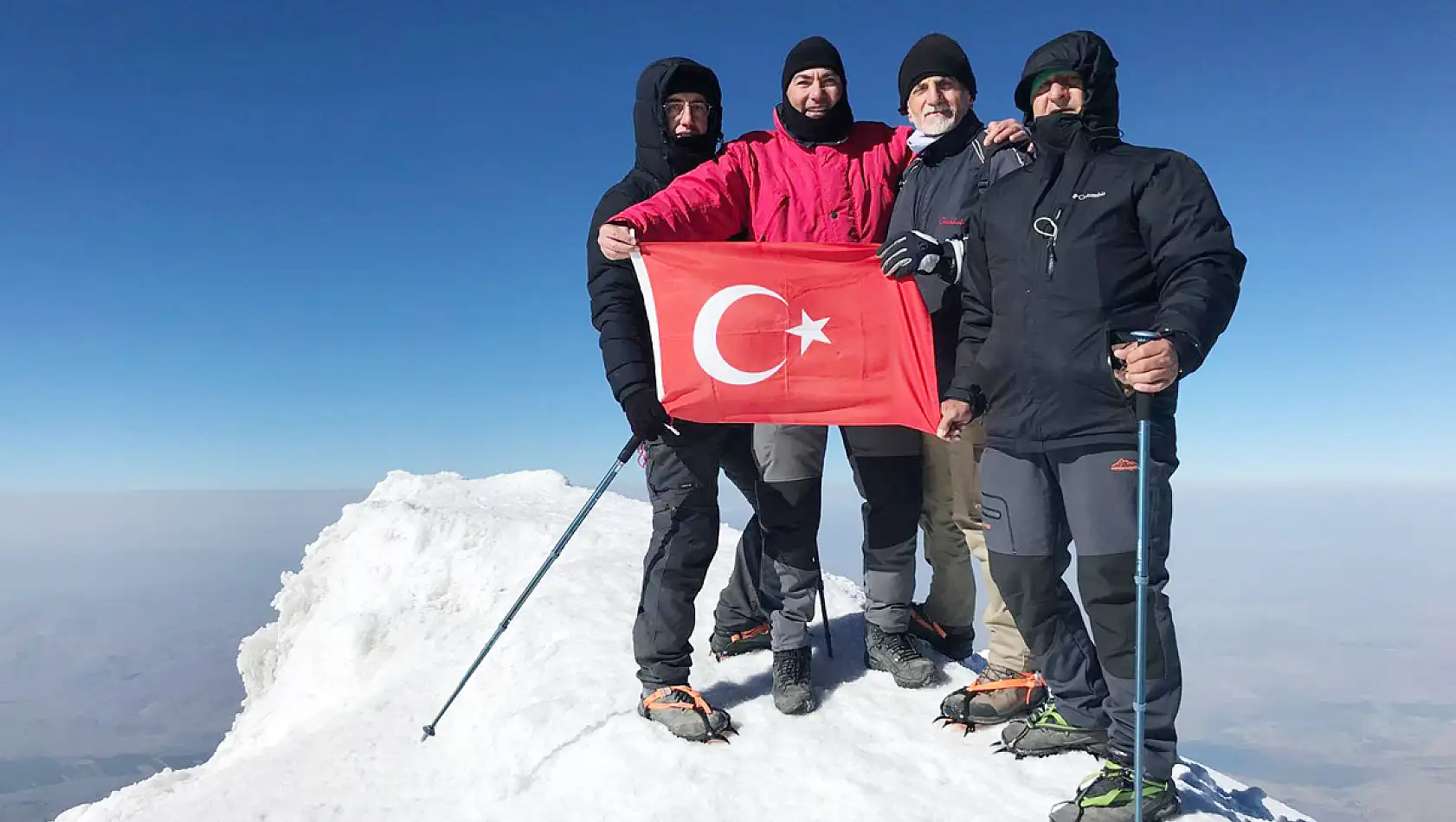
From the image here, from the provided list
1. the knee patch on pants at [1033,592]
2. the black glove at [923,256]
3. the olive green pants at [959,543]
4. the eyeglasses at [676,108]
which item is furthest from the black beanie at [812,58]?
the knee patch on pants at [1033,592]

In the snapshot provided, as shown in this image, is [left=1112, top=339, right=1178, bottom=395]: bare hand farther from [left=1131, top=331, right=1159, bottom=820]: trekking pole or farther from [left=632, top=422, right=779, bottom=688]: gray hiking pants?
[left=632, top=422, right=779, bottom=688]: gray hiking pants

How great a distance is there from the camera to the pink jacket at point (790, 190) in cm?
493

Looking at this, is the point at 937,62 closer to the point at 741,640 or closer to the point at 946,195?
the point at 946,195

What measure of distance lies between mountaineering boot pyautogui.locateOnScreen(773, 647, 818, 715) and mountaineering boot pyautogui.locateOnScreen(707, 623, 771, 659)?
0.84 metres

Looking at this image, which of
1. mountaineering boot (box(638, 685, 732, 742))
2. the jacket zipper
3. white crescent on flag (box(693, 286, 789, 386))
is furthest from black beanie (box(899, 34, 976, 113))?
mountaineering boot (box(638, 685, 732, 742))

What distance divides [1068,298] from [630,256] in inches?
106

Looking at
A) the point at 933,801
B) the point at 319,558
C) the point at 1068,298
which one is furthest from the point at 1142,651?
the point at 319,558

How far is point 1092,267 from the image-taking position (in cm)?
358

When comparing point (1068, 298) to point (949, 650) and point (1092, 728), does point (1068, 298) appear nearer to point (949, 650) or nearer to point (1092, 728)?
point (1092, 728)

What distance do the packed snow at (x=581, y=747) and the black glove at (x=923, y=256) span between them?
9.50 feet

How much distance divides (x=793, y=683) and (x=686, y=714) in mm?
780

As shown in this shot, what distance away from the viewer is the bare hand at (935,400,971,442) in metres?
4.43

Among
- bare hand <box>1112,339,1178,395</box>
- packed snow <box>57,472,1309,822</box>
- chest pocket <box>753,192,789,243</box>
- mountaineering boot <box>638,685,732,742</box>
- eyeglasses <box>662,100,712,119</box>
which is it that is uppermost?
eyeglasses <box>662,100,712,119</box>

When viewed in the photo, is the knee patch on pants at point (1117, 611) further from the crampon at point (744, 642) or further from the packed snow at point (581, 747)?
the crampon at point (744, 642)
